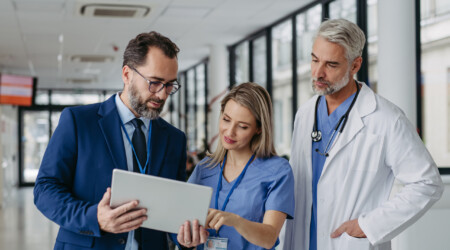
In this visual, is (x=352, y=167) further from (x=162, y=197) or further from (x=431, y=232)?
(x=431, y=232)

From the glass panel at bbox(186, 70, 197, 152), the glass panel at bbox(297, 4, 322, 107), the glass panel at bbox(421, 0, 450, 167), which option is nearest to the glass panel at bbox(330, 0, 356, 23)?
the glass panel at bbox(297, 4, 322, 107)

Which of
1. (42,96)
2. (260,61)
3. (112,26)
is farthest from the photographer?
(42,96)

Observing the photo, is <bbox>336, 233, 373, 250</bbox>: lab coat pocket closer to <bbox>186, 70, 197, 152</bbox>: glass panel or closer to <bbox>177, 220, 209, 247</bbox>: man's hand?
<bbox>177, 220, 209, 247</bbox>: man's hand

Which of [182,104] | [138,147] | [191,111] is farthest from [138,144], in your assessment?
[182,104]

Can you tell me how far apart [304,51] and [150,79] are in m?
5.08

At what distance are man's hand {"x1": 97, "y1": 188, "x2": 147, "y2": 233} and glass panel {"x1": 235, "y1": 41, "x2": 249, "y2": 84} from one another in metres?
7.42

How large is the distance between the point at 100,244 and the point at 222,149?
1.97 ft

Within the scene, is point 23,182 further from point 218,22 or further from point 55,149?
point 55,149

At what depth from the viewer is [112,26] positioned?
7.66 metres

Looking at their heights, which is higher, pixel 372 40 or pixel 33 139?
pixel 372 40

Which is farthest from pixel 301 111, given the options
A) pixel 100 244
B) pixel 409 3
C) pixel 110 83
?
pixel 110 83

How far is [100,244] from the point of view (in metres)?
1.82

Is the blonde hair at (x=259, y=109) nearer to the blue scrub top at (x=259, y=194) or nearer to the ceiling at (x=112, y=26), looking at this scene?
the blue scrub top at (x=259, y=194)

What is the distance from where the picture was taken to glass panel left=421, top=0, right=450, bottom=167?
471 centimetres
